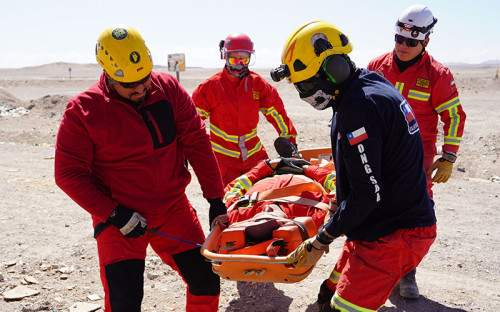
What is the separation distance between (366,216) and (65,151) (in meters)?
1.83

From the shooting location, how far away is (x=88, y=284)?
4602 mm

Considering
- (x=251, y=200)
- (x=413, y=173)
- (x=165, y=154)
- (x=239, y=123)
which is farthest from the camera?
(x=239, y=123)

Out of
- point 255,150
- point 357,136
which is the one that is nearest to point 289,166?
point 255,150

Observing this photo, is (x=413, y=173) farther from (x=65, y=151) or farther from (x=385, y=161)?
(x=65, y=151)

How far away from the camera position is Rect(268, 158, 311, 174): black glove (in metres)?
4.53

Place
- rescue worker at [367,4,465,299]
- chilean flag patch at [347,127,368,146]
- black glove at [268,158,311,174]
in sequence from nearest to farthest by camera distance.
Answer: chilean flag patch at [347,127,368,146] < rescue worker at [367,4,465,299] < black glove at [268,158,311,174]

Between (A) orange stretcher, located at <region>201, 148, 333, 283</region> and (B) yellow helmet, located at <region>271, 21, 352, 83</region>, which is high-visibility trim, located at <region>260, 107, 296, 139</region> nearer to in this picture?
(A) orange stretcher, located at <region>201, 148, 333, 283</region>

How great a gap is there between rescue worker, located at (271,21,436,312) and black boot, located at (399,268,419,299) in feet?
5.55

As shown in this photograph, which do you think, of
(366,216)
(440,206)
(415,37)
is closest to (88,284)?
(366,216)

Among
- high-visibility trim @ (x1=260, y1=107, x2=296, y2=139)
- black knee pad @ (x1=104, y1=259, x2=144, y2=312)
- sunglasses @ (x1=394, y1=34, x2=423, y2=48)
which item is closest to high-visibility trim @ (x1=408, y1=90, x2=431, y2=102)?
sunglasses @ (x1=394, y1=34, x2=423, y2=48)

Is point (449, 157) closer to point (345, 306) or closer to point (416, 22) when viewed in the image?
point (416, 22)

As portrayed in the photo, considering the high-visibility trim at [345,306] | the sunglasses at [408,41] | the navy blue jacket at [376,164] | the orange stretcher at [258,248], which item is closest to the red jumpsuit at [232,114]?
the sunglasses at [408,41]

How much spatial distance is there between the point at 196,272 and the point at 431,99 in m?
2.54

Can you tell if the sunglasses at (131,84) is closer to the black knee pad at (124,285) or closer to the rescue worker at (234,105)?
the black knee pad at (124,285)
